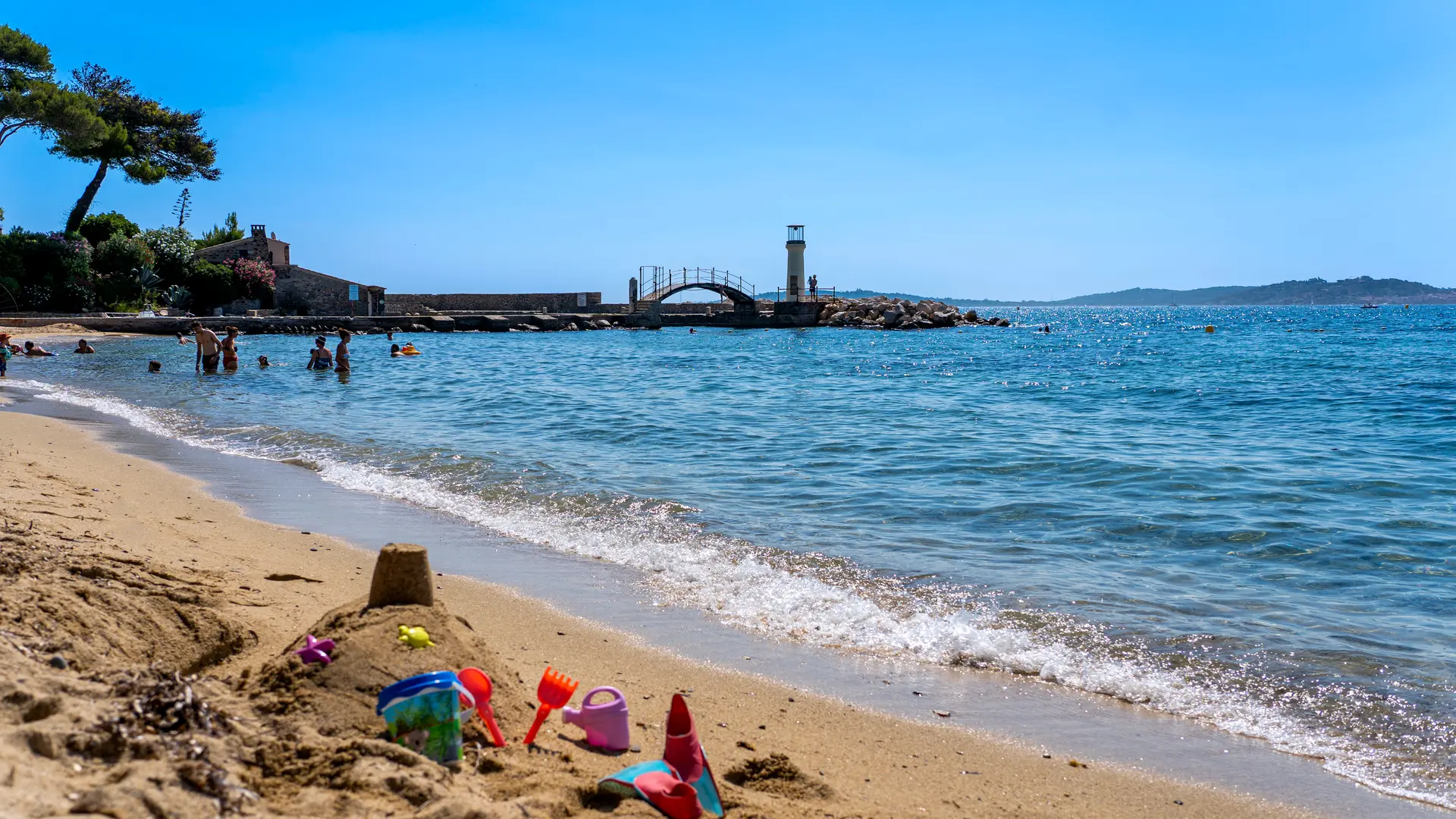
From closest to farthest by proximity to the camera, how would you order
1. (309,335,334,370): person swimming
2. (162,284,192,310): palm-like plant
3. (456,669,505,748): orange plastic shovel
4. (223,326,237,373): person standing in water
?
(456,669,505,748): orange plastic shovel < (223,326,237,373): person standing in water < (309,335,334,370): person swimming < (162,284,192,310): palm-like plant

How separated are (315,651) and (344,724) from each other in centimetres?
36

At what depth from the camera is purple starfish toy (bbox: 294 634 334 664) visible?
318 centimetres

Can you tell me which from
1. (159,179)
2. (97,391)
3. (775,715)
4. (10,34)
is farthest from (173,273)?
(775,715)

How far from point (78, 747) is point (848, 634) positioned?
3.69m

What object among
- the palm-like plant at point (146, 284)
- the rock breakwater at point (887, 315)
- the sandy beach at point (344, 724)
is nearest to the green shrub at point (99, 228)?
the palm-like plant at point (146, 284)

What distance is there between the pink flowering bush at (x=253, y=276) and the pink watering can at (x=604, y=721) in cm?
5064

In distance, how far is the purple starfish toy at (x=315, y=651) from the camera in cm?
318

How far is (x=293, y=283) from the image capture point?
49.1 m

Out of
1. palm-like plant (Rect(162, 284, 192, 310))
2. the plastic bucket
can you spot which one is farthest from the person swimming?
palm-like plant (Rect(162, 284, 192, 310))

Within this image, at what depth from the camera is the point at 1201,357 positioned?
34.7 metres

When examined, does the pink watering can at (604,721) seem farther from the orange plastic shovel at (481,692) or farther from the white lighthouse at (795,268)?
the white lighthouse at (795,268)

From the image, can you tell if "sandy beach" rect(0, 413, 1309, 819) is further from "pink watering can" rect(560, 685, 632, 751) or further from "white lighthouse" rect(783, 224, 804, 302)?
"white lighthouse" rect(783, 224, 804, 302)

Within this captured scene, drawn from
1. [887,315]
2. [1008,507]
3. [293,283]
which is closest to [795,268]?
[887,315]

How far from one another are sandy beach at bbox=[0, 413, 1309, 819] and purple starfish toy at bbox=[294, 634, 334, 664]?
0.14ft
